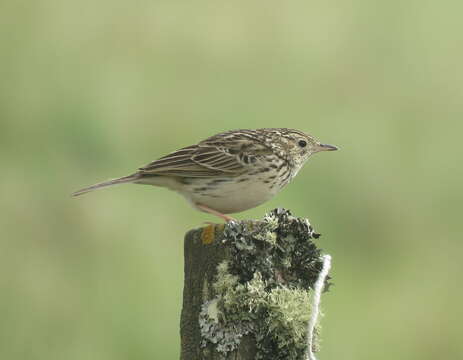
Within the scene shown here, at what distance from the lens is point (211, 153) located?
6.16 metres

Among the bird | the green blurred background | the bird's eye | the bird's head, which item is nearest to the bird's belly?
the bird

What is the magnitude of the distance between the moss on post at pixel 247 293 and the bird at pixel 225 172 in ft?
5.19

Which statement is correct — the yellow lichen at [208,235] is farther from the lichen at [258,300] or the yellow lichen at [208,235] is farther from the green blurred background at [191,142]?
the green blurred background at [191,142]

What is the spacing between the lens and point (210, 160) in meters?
6.08

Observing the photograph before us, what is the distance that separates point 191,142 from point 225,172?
162 inches

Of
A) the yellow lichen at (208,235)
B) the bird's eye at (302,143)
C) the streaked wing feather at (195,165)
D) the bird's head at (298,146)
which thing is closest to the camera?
the yellow lichen at (208,235)

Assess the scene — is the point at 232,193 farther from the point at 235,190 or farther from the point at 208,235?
the point at 208,235

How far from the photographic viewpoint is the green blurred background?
28.3 ft

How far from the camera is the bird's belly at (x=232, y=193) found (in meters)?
5.84

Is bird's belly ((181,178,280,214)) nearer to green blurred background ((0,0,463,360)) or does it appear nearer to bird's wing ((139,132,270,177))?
bird's wing ((139,132,270,177))

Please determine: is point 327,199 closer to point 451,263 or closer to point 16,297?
point 451,263

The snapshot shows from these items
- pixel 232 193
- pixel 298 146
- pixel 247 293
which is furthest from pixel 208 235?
pixel 298 146

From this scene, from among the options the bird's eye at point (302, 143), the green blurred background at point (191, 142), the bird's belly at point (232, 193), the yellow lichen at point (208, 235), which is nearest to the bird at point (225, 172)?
the bird's belly at point (232, 193)

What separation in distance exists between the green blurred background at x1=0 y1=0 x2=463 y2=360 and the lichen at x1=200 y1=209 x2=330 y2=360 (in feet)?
14.5
